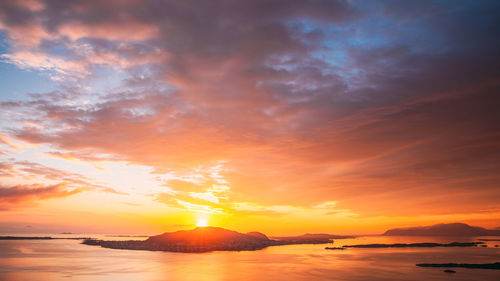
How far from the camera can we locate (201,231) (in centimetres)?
18912

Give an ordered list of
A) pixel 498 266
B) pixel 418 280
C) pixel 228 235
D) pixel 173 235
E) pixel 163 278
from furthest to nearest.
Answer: pixel 228 235 → pixel 173 235 → pixel 498 266 → pixel 163 278 → pixel 418 280

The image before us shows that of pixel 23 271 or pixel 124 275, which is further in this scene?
pixel 23 271

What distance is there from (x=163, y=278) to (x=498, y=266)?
206 feet

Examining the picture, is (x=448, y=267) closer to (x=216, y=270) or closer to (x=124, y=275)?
(x=216, y=270)

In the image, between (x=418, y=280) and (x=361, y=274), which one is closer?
(x=418, y=280)

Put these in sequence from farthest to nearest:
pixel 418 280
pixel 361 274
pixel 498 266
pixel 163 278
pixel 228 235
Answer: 1. pixel 228 235
2. pixel 498 266
3. pixel 361 274
4. pixel 163 278
5. pixel 418 280

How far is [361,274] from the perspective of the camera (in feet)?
189

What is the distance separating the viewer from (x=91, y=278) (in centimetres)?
5325

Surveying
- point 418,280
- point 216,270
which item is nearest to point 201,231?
point 216,270

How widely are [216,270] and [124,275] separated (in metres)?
17.9

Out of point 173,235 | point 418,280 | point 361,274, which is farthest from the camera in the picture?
point 173,235

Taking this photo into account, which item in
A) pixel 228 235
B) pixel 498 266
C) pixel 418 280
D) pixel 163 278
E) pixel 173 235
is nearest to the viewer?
pixel 418 280

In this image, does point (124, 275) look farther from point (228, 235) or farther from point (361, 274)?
point (228, 235)

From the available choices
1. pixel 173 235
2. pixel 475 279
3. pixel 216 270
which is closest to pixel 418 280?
pixel 475 279
